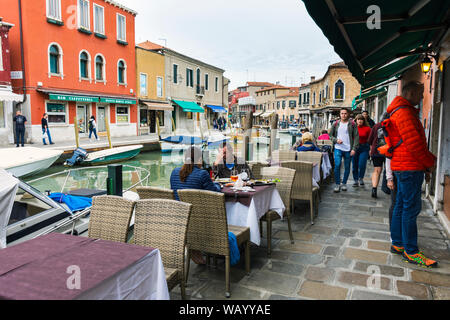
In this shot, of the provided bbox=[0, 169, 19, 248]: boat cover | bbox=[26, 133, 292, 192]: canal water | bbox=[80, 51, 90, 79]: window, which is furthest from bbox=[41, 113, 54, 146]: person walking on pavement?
bbox=[0, 169, 19, 248]: boat cover

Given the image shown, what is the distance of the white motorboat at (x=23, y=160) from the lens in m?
8.23

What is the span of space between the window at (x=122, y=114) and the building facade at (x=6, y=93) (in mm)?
7303

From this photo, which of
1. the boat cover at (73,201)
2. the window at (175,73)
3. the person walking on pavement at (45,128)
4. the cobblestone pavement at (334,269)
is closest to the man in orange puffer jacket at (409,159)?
the cobblestone pavement at (334,269)

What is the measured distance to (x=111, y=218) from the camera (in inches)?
112

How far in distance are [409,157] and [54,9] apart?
66.1 ft

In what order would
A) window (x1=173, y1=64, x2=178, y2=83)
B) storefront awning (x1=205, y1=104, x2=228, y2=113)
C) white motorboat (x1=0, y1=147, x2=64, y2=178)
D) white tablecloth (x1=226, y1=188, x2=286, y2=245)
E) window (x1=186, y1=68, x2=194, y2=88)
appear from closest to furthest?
white tablecloth (x1=226, y1=188, x2=286, y2=245)
white motorboat (x1=0, y1=147, x2=64, y2=178)
window (x1=173, y1=64, x2=178, y2=83)
window (x1=186, y1=68, x2=194, y2=88)
storefront awning (x1=205, y1=104, x2=228, y2=113)

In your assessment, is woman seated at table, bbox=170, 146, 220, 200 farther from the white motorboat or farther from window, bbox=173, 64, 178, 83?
window, bbox=173, 64, 178, 83

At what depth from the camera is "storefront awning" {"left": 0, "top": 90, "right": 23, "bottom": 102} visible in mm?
15512

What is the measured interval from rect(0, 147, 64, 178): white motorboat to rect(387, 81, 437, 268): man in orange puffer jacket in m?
7.97

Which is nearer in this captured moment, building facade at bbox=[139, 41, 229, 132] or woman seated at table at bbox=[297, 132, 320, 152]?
woman seated at table at bbox=[297, 132, 320, 152]

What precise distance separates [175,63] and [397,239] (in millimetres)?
28617

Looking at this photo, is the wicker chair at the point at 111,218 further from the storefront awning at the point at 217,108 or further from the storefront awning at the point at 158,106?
the storefront awning at the point at 217,108
